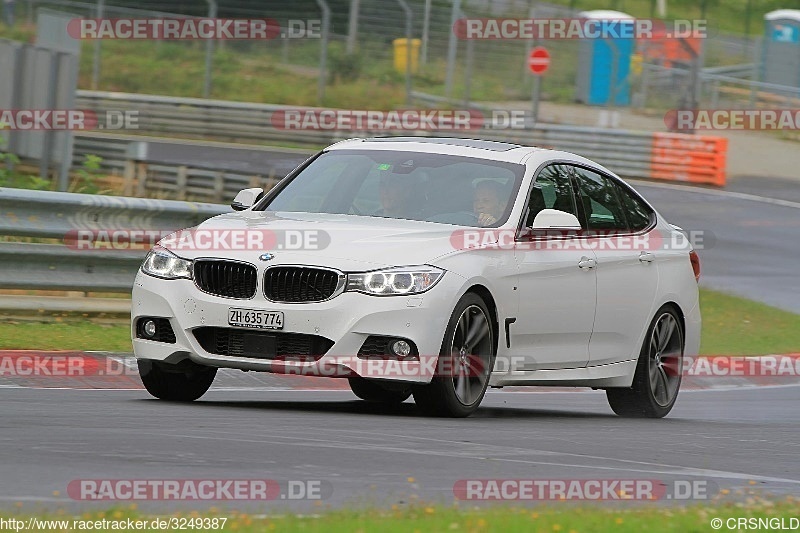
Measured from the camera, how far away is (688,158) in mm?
36000

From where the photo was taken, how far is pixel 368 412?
10305mm

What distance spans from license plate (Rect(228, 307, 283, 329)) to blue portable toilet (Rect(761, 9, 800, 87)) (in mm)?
40589

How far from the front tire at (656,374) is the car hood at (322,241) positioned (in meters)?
2.32

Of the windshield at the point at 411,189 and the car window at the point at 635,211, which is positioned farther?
the car window at the point at 635,211

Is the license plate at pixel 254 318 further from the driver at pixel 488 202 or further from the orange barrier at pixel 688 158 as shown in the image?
the orange barrier at pixel 688 158

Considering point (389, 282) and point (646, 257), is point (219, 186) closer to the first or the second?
point (646, 257)

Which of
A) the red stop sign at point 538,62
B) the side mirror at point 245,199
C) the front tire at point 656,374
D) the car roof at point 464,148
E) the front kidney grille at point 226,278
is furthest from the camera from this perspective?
the red stop sign at point 538,62

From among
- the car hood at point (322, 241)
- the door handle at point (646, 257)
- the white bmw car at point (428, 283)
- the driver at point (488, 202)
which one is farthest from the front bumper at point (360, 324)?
the door handle at point (646, 257)

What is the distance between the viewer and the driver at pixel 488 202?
10.3 meters

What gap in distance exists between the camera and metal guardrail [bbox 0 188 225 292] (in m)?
13.7

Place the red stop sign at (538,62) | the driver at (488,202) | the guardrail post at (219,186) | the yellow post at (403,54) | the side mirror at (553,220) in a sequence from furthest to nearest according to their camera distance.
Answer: the yellow post at (403,54) < the red stop sign at (538,62) < the guardrail post at (219,186) < the driver at (488,202) < the side mirror at (553,220)

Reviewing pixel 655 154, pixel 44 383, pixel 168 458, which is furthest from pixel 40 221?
pixel 655 154

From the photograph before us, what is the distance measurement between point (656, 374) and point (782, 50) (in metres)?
38.0

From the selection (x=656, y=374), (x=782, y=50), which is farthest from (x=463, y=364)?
(x=782, y=50)
